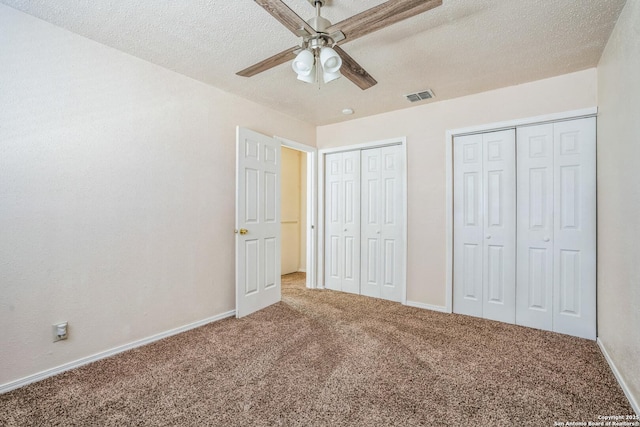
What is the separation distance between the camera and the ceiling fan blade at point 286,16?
1396mm

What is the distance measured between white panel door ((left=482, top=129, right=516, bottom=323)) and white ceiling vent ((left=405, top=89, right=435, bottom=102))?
722 millimetres

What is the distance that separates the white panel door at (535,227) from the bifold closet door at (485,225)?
7cm

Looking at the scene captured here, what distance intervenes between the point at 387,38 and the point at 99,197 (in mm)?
2465

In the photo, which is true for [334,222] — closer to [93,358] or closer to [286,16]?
[93,358]

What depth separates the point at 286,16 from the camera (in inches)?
58.7

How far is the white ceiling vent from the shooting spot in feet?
10.4

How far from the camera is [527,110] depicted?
2930 millimetres

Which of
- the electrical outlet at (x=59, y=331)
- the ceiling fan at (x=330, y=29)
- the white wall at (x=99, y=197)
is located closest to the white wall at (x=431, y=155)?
the ceiling fan at (x=330, y=29)

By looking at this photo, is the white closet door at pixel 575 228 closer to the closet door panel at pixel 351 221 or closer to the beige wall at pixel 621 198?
the beige wall at pixel 621 198

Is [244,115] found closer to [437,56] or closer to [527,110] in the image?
[437,56]

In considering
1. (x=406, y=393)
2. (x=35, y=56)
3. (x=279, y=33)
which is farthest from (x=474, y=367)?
(x=35, y=56)

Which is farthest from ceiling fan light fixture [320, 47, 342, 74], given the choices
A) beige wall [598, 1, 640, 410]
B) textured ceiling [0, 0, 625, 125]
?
beige wall [598, 1, 640, 410]

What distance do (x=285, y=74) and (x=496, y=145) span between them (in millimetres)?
2241

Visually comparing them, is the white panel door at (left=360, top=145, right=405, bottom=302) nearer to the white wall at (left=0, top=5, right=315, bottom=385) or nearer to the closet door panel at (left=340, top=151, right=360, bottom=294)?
the closet door panel at (left=340, top=151, right=360, bottom=294)
